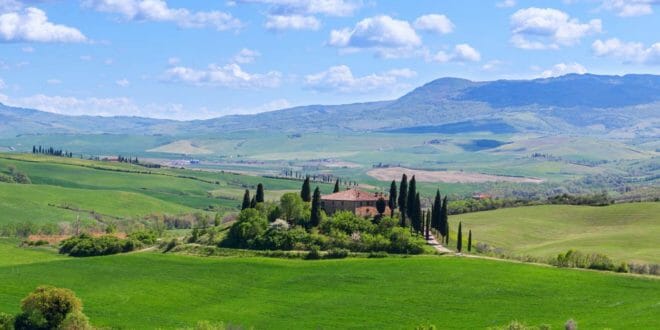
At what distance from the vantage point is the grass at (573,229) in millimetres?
136000

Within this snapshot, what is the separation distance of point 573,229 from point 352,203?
54.8m

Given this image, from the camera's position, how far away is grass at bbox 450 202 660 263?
446ft

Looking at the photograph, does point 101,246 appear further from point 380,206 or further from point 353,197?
point 380,206

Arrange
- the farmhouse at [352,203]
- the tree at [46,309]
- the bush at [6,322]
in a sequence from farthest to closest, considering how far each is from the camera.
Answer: the farmhouse at [352,203] → the tree at [46,309] → the bush at [6,322]

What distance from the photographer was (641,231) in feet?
497

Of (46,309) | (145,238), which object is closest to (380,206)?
(145,238)

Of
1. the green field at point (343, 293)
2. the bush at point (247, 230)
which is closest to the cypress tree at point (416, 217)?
the green field at point (343, 293)

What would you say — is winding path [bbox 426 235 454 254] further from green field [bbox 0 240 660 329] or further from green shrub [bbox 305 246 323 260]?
green shrub [bbox 305 246 323 260]

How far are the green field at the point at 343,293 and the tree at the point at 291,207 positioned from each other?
1491cm

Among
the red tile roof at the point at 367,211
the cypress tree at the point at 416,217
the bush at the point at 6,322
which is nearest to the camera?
the bush at the point at 6,322

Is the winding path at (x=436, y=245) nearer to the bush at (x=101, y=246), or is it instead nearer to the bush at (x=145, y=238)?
the bush at (x=145, y=238)

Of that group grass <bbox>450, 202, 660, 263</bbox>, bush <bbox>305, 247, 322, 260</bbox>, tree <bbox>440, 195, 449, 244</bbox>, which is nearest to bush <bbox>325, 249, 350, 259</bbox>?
bush <bbox>305, 247, 322, 260</bbox>

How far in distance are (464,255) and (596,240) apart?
135ft

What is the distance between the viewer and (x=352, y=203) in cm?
13400
